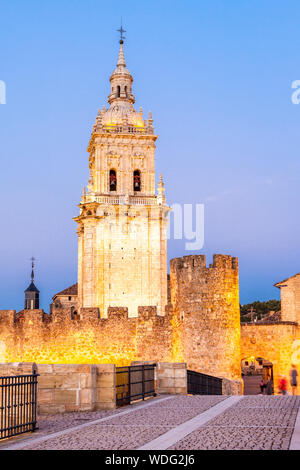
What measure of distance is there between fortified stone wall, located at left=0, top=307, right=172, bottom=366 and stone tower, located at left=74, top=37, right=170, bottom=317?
22.6 m

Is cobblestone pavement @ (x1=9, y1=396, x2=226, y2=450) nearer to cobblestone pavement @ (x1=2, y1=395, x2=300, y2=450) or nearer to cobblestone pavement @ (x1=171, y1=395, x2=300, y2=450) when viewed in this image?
cobblestone pavement @ (x1=2, y1=395, x2=300, y2=450)

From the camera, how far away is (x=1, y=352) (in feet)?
117

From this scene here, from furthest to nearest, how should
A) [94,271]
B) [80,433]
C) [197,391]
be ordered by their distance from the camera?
[94,271], [197,391], [80,433]

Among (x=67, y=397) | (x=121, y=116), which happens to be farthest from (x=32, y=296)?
(x=67, y=397)

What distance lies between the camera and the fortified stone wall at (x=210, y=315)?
30.1 meters

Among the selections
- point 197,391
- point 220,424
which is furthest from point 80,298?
point 220,424

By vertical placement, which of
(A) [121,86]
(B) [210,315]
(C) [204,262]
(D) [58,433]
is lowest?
(D) [58,433]

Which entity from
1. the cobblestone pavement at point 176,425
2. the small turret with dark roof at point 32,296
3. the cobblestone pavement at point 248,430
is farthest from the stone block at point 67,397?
the small turret with dark roof at point 32,296

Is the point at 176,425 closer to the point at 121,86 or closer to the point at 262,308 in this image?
the point at 121,86

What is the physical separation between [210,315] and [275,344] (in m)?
6.57

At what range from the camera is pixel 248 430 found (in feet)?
35.5

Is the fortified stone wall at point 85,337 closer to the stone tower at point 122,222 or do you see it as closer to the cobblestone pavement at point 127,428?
the cobblestone pavement at point 127,428
